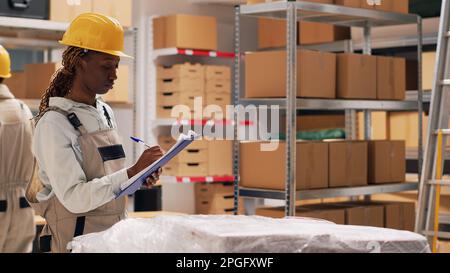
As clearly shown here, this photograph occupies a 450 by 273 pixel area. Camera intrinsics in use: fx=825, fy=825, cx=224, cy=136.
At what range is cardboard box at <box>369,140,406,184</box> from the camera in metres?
5.73

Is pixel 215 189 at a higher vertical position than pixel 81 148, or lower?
lower

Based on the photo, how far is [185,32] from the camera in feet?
25.2

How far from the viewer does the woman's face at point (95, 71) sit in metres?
2.84

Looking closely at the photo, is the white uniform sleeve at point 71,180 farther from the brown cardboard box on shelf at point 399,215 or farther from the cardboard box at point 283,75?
the brown cardboard box on shelf at point 399,215

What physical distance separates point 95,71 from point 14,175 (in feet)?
6.02

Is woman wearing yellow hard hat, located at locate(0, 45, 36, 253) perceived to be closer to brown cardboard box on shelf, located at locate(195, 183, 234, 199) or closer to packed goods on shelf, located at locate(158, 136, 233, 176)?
packed goods on shelf, located at locate(158, 136, 233, 176)

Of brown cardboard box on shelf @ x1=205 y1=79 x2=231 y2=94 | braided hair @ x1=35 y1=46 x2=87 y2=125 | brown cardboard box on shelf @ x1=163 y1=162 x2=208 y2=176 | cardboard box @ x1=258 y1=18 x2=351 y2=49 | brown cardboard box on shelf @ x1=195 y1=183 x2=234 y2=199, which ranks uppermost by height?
cardboard box @ x1=258 y1=18 x2=351 y2=49

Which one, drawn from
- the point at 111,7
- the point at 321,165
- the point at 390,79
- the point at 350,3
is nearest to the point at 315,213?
the point at 321,165

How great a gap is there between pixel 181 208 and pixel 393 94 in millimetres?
3014

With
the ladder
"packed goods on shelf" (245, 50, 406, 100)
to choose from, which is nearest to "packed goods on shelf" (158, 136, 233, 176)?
"packed goods on shelf" (245, 50, 406, 100)

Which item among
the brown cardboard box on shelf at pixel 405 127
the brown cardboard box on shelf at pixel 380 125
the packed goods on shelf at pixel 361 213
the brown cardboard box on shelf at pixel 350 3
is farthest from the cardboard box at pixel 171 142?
the brown cardboard box on shelf at pixel 350 3

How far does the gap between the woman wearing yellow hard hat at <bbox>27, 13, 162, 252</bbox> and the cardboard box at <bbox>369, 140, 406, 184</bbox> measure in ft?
10.3

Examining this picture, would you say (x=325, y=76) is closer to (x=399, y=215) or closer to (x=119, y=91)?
(x=399, y=215)
